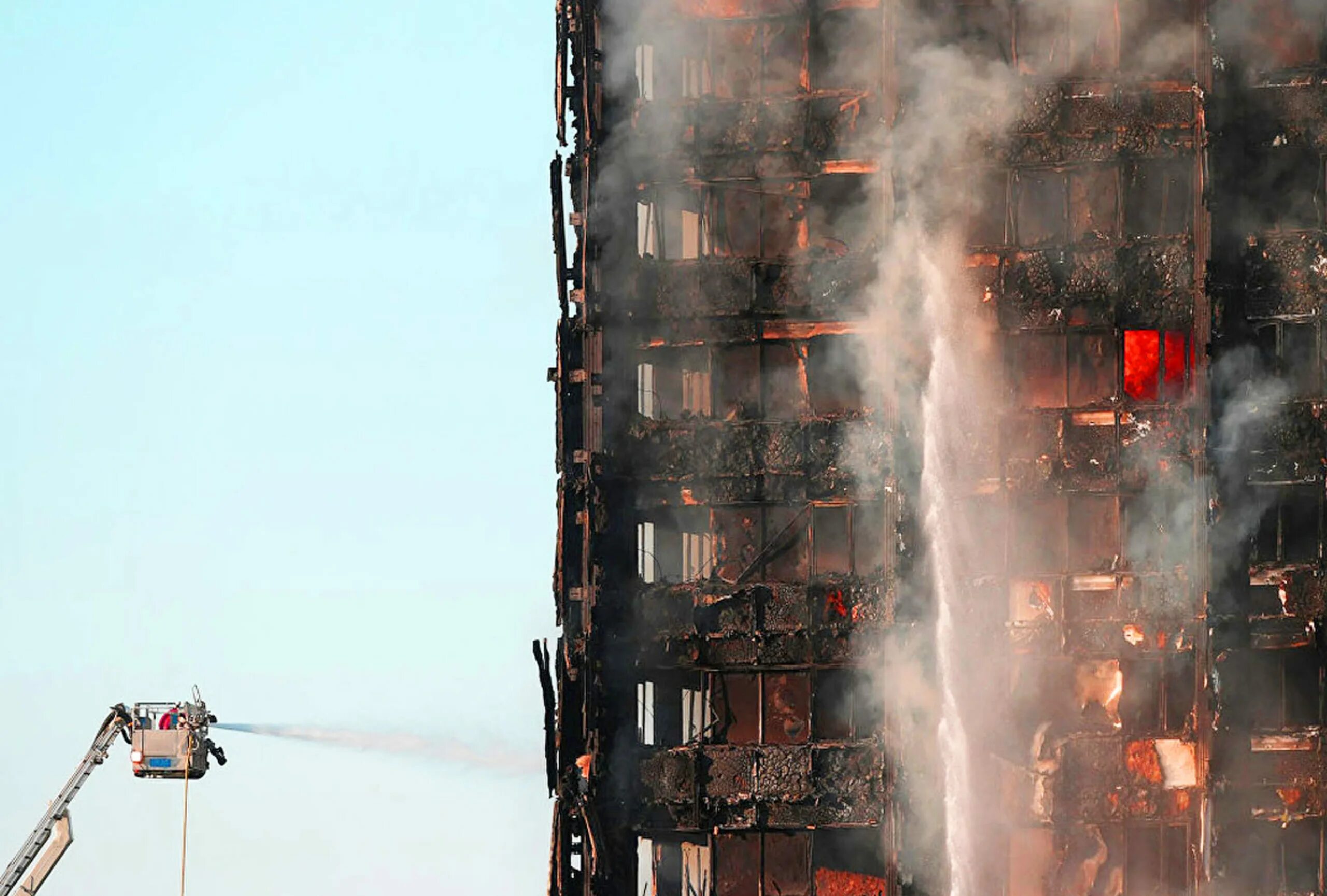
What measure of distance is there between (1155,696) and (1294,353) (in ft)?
13.6

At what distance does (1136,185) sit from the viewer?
23453mm

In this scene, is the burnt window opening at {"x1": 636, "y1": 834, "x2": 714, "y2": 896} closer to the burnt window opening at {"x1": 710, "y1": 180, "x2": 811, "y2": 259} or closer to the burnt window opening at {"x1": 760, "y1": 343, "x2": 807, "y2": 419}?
the burnt window opening at {"x1": 760, "y1": 343, "x2": 807, "y2": 419}

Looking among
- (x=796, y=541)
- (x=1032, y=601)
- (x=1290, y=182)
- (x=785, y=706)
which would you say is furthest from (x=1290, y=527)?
(x=785, y=706)

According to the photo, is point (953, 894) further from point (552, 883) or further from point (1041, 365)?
→ point (1041, 365)

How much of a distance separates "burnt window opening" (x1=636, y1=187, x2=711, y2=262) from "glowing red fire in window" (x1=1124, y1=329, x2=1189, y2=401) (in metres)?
4.88

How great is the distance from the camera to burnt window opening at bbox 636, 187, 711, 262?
942 inches

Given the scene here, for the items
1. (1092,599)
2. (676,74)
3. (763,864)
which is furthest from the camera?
(676,74)

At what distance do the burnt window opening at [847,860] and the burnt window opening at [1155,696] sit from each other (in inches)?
123

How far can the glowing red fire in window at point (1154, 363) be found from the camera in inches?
921

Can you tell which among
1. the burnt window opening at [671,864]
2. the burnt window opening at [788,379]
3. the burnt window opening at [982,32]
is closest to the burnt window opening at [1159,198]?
the burnt window opening at [982,32]

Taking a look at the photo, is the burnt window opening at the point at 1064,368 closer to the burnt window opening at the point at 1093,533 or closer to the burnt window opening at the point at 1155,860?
the burnt window opening at the point at 1093,533

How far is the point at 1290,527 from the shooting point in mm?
23422

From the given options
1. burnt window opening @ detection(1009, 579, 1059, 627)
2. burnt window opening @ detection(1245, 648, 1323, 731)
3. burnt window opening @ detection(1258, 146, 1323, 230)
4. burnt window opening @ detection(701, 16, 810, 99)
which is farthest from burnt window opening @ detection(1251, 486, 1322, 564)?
burnt window opening @ detection(701, 16, 810, 99)

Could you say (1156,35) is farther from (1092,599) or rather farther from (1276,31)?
(1092,599)
